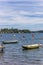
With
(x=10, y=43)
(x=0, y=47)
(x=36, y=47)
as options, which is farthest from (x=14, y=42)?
(x=0, y=47)

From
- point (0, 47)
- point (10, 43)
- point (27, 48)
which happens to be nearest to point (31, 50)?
point (27, 48)

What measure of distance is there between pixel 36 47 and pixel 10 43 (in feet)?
97.9

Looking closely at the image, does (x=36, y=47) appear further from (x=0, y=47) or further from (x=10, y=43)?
(x=10, y=43)

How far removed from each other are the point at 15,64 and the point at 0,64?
7.52 feet

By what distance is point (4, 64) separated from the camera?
37.1 m

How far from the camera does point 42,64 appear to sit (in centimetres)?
3716

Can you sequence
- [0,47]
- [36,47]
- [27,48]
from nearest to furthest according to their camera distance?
[0,47], [27,48], [36,47]

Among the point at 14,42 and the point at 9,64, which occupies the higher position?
the point at 9,64

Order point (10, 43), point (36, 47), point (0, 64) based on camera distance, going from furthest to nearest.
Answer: point (10, 43)
point (36, 47)
point (0, 64)

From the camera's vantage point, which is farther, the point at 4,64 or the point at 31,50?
the point at 31,50

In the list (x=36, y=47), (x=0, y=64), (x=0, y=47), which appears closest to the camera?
(x=0, y=64)

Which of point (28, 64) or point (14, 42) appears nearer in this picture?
point (28, 64)

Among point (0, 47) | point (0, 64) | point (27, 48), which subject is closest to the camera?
point (0, 64)

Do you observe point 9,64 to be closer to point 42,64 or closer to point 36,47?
point 42,64
